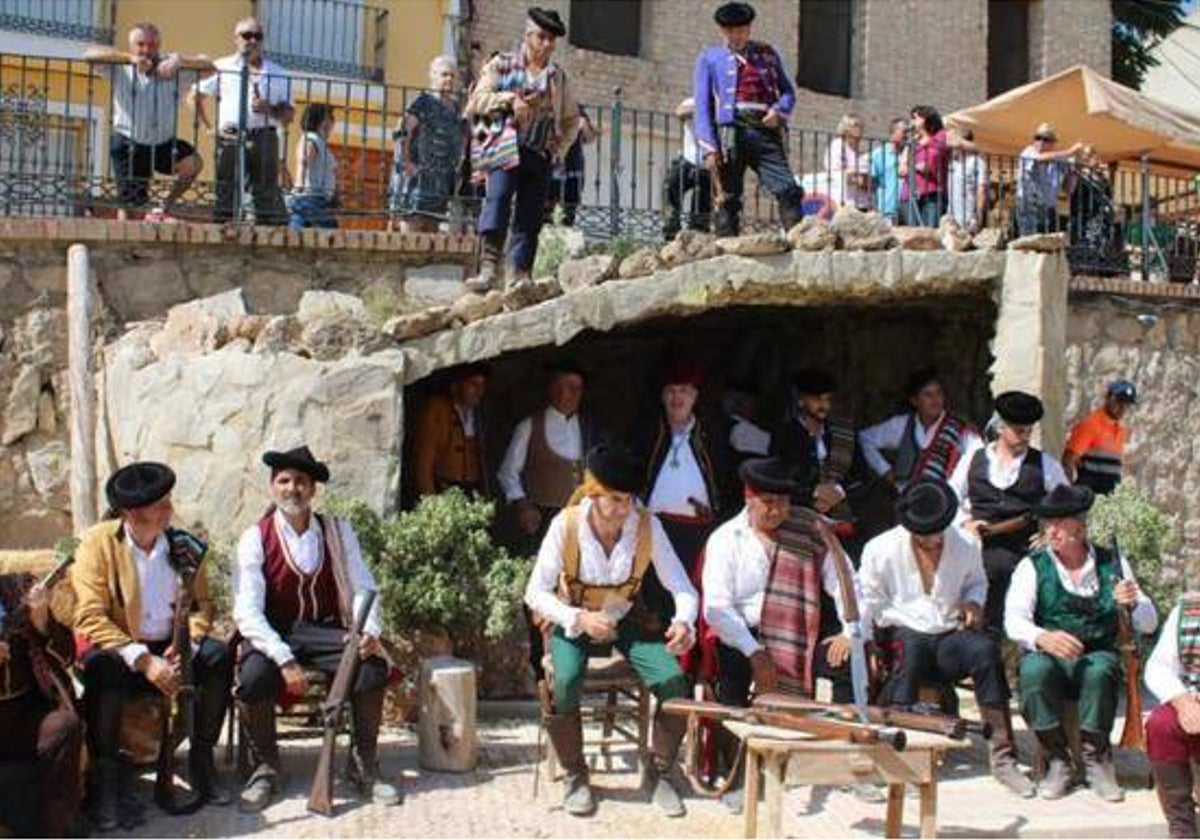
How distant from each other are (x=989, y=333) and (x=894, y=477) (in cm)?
119

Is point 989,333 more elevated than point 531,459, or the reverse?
point 989,333

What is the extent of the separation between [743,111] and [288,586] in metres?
3.77

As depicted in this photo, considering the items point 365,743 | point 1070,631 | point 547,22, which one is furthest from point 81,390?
point 1070,631

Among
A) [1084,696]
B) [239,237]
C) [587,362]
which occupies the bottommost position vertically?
[1084,696]

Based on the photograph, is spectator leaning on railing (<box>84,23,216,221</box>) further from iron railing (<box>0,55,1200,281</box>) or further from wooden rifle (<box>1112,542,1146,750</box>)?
wooden rifle (<box>1112,542,1146,750</box>)

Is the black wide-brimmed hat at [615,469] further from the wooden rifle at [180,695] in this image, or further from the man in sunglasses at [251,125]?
the man in sunglasses at [251,125]

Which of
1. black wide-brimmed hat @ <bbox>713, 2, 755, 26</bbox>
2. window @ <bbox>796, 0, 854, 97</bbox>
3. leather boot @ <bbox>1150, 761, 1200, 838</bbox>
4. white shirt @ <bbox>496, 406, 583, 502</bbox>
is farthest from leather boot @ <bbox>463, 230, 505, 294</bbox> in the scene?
window @ <bbox>796, 0, 854, 97</bbox>

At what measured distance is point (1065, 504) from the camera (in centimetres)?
626

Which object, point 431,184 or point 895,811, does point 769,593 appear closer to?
point 895,811

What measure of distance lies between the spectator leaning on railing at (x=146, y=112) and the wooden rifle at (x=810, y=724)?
484 cm

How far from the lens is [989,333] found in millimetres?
8758

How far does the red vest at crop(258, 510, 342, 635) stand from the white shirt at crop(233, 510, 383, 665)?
0.02 metres

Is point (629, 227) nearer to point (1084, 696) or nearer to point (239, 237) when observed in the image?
point (239, 237)

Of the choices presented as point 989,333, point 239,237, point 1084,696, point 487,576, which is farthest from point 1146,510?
point 239,237
